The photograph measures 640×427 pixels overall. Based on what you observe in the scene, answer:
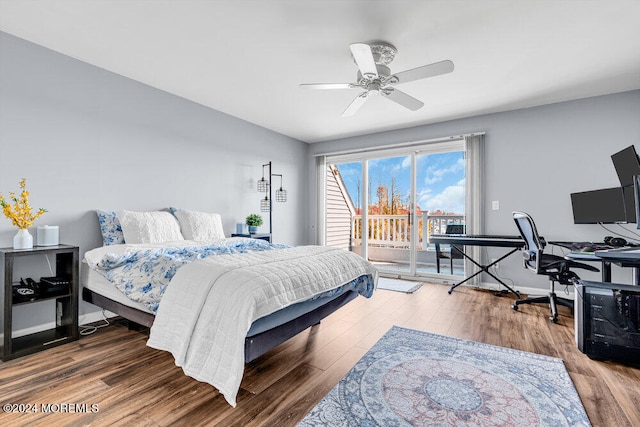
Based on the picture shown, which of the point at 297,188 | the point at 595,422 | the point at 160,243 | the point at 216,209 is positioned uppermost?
the point at 297,188

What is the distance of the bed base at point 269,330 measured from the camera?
1.69m

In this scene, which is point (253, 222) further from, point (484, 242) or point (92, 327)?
point (484, 242)

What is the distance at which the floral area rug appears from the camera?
1.55 metres

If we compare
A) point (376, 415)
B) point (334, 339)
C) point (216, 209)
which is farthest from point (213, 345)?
point (216, 209)

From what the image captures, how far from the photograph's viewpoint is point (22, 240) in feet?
7.65

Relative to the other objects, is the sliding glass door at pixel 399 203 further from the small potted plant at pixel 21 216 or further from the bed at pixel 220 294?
the small potted plant at pixel 21 216

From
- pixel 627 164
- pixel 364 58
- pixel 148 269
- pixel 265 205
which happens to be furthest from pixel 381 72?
pixel 265 205

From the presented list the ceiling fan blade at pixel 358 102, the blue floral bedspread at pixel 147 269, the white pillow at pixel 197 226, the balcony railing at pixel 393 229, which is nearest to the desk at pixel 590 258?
the ceiling fan blade at pixel 358 102

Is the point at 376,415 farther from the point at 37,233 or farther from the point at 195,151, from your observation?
the point at 195,151

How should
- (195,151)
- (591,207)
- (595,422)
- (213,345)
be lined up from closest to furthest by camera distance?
1. (595,422)
2. (213,345)
3. (591,207)
4. (195,151)

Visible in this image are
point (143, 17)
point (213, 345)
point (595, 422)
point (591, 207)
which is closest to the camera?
point (595, 422)

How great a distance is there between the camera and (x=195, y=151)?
394 centimetres

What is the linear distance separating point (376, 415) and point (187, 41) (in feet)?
9.86

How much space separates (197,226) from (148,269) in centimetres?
135
